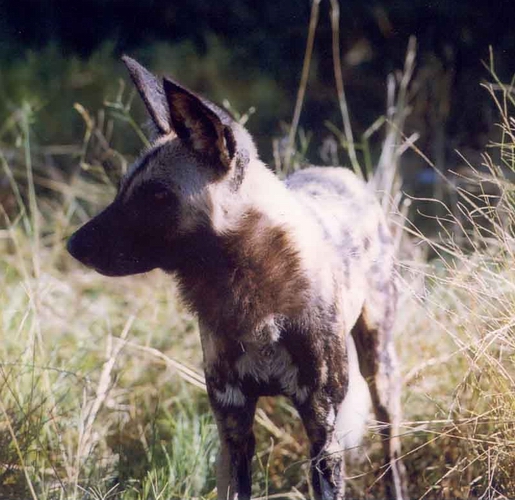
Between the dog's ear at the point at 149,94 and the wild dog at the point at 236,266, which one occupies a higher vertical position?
the dog's ear at the point at 149,94

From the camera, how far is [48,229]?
5.25m

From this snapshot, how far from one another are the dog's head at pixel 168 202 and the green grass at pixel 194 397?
0.58m

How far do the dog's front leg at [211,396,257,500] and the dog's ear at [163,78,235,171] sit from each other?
2.23ft

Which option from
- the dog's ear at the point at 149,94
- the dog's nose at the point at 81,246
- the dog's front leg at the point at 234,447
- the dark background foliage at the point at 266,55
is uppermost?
the dog's ear at the point at 149,94

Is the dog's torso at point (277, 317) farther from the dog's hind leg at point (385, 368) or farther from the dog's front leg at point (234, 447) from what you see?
the dog's hind leg at point (385, 368)

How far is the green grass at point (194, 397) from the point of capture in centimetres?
277

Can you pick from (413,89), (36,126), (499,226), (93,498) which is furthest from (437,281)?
(36,126)

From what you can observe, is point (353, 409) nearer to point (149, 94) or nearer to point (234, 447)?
point (234, 447)

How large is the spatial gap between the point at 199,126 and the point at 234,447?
913 mm

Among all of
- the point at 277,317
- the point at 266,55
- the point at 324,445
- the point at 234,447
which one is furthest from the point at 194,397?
the point at 266,55

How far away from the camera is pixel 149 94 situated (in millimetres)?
2842

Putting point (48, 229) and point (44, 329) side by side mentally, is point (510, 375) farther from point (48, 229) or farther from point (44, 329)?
point (48, 229)

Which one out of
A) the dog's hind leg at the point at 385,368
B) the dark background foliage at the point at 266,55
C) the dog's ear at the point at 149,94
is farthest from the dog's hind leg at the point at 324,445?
the dark background foliage at the point at 266,55

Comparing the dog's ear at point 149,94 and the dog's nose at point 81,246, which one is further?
the dog's ear at point 149,94
